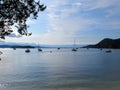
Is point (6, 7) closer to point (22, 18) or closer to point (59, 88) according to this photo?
point (22, 18)

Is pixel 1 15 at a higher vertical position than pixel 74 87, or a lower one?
higher

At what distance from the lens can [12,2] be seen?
17234 mm

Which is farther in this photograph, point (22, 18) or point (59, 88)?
point (59, 88)

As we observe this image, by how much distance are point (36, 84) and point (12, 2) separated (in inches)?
1030

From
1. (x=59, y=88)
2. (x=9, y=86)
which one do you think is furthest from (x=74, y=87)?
(x=9, y=86)

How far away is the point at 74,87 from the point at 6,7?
23517mm

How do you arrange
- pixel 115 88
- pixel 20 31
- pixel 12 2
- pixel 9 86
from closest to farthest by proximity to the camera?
pixel 12 2, pixel 20 31, pixel 115 88, pixel 9 86

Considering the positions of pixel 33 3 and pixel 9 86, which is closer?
pixel 33 3

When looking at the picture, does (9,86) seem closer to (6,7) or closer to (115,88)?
(115,88)

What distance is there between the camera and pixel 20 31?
1858 cm

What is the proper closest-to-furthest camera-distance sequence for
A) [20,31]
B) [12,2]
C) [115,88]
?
[12,2], [20,31], [115,88]

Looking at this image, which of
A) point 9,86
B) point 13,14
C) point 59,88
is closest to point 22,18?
point 13,14

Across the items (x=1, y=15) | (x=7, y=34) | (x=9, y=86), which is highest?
(x=1, y=15)

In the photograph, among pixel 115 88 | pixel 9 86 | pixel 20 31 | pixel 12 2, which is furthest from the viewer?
pixel 9 86
